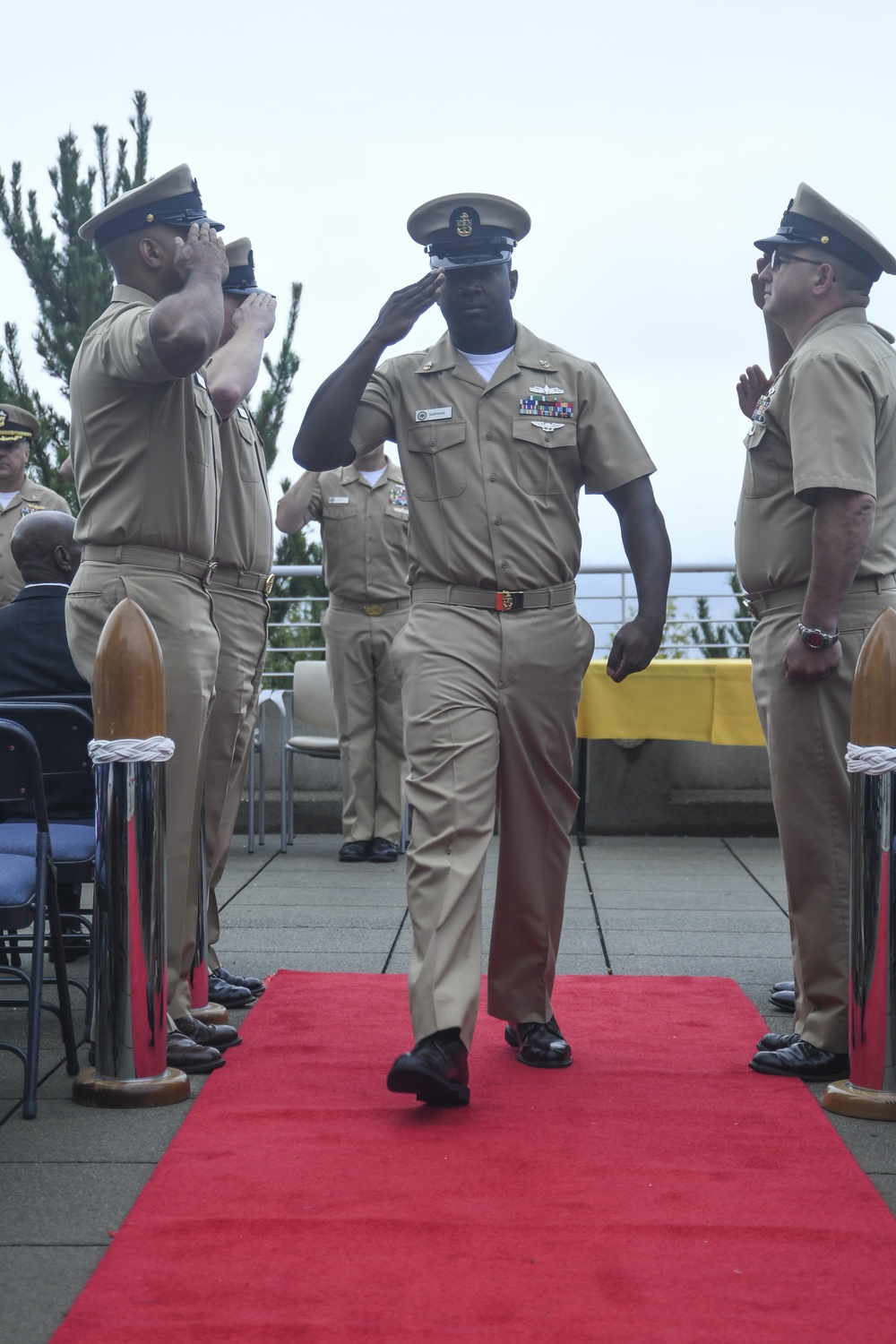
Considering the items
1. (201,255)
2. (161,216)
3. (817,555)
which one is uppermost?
(161,216)

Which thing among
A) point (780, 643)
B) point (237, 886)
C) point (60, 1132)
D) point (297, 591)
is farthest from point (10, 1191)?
point (297, 591)

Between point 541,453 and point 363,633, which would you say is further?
point 363,633

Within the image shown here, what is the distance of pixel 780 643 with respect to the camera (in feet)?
12.6

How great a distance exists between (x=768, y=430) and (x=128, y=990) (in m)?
2.13

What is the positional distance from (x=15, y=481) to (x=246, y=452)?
3.77 m

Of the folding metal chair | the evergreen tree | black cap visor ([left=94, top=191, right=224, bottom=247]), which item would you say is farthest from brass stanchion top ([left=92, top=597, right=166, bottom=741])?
the evergreen tree

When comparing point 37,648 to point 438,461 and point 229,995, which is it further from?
point 438,461

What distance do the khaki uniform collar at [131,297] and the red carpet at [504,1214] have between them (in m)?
1.96

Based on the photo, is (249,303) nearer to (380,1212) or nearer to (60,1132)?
(60,1132)

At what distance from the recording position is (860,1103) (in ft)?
10.9

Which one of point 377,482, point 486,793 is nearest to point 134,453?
point 486,793

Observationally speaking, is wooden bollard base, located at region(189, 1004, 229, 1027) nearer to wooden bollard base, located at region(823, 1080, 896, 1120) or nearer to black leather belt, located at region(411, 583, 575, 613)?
black leather belt, located at region(411, 583, 575, 613)

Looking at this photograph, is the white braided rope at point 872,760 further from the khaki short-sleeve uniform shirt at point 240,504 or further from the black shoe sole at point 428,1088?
the khaki short-sleeve uniform shirt at point 240,504

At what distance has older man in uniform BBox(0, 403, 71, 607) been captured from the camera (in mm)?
7793
